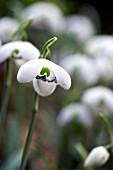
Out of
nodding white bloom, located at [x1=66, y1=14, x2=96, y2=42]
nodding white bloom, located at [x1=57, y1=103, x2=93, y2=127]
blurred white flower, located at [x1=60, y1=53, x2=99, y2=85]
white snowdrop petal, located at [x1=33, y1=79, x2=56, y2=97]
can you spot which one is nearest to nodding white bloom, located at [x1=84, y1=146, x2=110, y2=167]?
white snowdrop petal, located at [x1=33, y1=79, x2=56, y2=97]

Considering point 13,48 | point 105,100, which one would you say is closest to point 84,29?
point 105,100

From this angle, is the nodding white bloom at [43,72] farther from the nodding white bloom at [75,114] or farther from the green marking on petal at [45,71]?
the nodding white bloom at [75,114]

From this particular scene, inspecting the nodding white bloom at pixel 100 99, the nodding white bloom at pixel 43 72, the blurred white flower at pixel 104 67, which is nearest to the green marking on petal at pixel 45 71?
the nodding white bloom at pixel 43 72

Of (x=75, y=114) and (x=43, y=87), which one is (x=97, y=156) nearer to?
(x=43, y=87)

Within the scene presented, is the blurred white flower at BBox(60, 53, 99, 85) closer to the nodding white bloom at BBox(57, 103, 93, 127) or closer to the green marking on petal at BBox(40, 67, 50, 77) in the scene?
the nodding white bloom at BBox(57, 103, 93, 127)

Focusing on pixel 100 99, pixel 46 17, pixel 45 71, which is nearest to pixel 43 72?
pixel 45 71

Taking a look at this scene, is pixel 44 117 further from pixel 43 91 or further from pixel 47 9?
pixel 43 91
